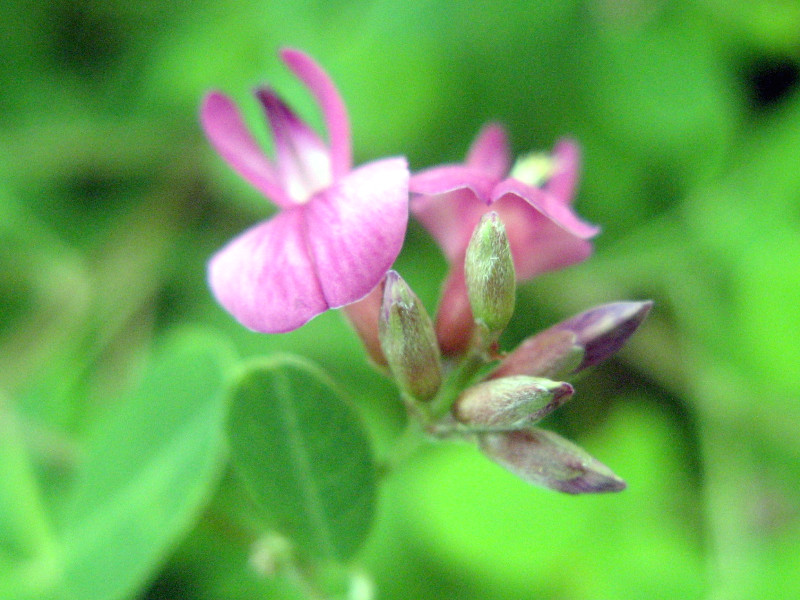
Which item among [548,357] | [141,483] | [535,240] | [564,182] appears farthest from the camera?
[141,483]

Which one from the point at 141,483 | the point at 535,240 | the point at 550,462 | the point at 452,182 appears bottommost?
the point at 141,483

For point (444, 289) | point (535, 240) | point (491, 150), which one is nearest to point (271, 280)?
point (444, 289)

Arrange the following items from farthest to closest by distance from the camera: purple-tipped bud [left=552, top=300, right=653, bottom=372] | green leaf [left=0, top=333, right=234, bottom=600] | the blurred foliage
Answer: the blurred foliage < green leaf [left=0, top=333, right=234, bottom=600] < purple-tipped bud [left=552, top=300, right=653, bottom=372]

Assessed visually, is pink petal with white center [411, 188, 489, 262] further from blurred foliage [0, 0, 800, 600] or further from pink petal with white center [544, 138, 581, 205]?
blurred foliage [0, 0, 800, 600]

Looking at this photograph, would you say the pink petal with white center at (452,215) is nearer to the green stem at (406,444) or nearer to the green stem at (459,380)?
the green stem at (459,380)

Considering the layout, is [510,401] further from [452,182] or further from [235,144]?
[235,144]

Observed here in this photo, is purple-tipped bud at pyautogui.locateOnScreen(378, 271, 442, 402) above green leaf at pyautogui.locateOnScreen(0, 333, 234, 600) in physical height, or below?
above

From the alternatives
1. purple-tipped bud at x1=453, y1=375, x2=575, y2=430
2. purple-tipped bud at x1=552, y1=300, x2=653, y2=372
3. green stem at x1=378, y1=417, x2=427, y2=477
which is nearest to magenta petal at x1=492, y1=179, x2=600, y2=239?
purple-tipped bud at x1=552, y1=300, x2=653, y2=372

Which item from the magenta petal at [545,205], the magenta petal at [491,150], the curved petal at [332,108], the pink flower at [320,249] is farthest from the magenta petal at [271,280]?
the magenta petal at [491,150]
